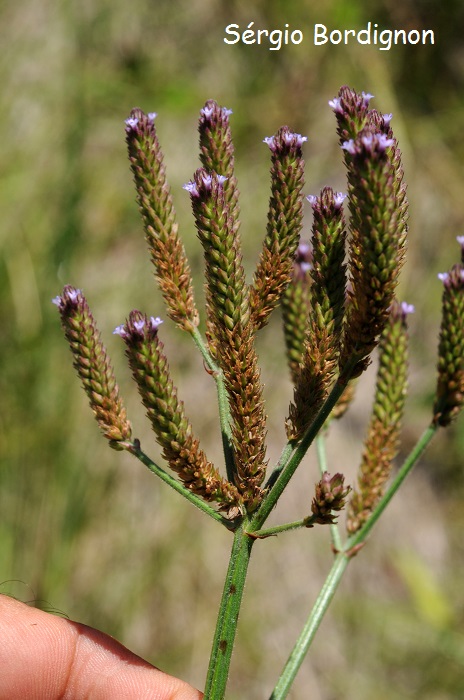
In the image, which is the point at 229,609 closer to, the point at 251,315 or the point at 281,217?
the point at 251,315

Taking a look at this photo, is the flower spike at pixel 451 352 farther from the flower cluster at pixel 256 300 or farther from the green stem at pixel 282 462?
the green stem at pixel 282 462

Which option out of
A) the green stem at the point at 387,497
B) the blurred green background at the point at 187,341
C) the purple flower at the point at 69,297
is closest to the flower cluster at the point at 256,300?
the purple flower at the point at 69,297

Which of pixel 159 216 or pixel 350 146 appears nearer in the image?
pixel 350 146

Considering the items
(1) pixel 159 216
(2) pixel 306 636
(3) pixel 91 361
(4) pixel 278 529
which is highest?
(1) pixel 159 216

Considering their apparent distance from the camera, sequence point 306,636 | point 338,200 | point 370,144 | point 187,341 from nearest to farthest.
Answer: point 370,144
point 338,200
point 306,636
point 187,341

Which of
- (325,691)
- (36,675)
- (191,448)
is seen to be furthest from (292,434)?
(325,691)

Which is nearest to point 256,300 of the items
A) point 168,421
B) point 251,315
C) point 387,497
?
point 251,315

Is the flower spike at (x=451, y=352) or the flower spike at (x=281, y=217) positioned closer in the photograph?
the flower spike at (x=281, y=217)
